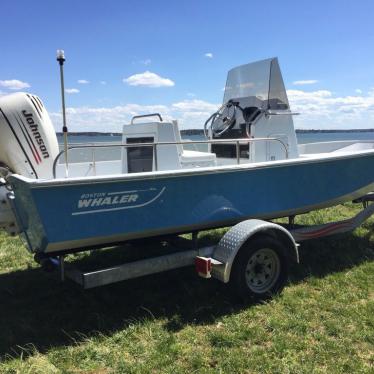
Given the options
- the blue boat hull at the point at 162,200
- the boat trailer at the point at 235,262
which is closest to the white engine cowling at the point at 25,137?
the blue boat hull at the point at 162,200

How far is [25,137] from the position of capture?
4.31m

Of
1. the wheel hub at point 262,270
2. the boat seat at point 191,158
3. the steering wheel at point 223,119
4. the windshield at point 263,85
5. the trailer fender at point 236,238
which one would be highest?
the windshield at point 263,85

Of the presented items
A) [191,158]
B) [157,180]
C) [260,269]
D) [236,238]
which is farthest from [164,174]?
[260,269]

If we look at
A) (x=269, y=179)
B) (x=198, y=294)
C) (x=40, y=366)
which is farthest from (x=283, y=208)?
(x=40, y=366)

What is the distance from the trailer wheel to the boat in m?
0.42

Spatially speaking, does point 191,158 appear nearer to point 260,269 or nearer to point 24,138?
point 260,269

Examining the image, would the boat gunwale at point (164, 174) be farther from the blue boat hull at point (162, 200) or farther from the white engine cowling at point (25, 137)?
the white engine cowling at point (25, 137)

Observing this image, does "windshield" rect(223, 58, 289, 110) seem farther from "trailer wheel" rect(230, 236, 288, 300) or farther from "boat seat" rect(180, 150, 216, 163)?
"trailer wheel" rect(230, 236, 288, 300)

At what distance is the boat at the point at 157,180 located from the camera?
360 centimetres

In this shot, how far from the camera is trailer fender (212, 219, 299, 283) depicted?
4.07 meters

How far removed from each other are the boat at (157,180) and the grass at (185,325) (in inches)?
28.2

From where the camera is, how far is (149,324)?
3.90 metres

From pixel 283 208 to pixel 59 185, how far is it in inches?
98.7

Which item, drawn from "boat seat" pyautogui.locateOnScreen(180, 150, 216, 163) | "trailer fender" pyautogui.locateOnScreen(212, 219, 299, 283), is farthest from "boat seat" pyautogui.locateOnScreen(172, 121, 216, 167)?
"trailer fender" pyautogui.locateOnScreen(212, 219, 299, 283)
